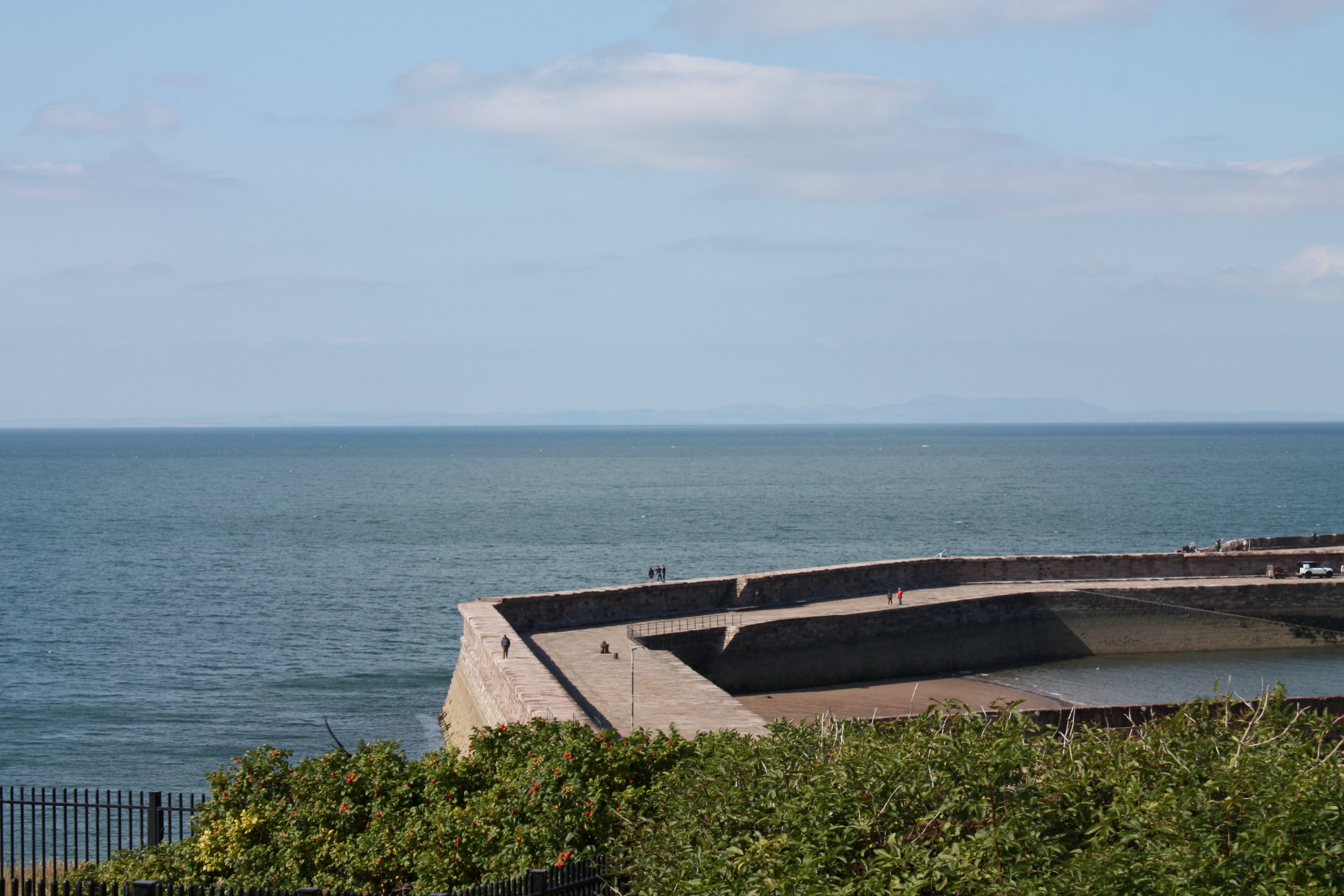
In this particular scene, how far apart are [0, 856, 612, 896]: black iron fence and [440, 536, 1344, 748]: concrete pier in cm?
1059

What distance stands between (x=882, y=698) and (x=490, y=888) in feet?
74.3

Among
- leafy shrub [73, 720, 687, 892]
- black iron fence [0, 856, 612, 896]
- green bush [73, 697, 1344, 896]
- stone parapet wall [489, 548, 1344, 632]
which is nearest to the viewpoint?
green bush [73, 697, 1344, 896]

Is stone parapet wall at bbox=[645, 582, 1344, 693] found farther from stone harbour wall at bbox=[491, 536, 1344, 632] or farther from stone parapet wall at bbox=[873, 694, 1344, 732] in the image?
stone parapet wall at bbox=[873, 694, 1344, 732]

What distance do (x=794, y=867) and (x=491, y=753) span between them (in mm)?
4777

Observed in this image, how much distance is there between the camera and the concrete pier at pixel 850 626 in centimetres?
Result: 2247

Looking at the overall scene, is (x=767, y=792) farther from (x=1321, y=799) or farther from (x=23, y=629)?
(x=23, y=629)

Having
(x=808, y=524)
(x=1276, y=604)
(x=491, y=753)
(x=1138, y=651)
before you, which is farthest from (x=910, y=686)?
(x=808, y=524)

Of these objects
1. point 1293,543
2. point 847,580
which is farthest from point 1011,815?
point 1293,543

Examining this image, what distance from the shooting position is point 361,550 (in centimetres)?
7088

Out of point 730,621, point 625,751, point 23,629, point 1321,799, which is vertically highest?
point 1321,799

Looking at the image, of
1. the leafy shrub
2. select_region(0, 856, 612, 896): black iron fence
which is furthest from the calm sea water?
select_region(0, 856, 612, 896): black iron fence

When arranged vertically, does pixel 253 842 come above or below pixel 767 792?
below

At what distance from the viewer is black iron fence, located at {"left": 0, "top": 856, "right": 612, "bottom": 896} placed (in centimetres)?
775

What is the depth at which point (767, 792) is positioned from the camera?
786 centimetres
